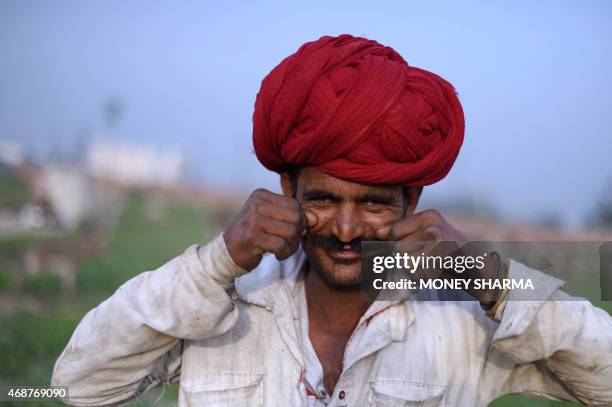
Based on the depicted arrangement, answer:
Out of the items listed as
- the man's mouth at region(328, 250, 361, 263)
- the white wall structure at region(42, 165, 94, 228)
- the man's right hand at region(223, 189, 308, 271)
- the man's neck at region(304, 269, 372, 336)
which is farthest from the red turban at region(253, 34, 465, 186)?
the white wall structure at region(42, 165, 94, 228)

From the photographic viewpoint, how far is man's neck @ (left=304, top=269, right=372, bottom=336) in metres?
2.89

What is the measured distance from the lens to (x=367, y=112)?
2.58 m

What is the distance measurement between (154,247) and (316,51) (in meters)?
13.6

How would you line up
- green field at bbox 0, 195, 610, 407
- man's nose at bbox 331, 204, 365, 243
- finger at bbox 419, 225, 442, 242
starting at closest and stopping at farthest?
finger at bbox 419, 225, 442, 242
man's nose at bbox 331, 204, 365, 243
green field at bbox 0, 195, 610, 407

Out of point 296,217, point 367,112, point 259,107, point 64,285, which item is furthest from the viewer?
point 64,285

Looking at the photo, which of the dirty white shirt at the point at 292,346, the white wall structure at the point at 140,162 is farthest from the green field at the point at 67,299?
the white wall structure at the point at 140,162

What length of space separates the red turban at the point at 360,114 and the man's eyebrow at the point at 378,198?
0.07 m

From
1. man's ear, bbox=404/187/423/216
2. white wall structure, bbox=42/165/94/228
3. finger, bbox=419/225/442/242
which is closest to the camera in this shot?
finger, bbox=419/225/442/242

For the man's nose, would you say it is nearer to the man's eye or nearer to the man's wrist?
the man's eye

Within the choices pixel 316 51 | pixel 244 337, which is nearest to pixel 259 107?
pixel 316 51

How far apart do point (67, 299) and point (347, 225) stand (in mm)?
7509

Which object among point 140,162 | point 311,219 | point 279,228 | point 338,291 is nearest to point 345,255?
point 311,219

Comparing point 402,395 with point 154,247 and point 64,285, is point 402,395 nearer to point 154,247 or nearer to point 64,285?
point 64,285

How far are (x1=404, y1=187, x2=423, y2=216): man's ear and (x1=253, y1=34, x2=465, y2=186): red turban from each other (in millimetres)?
103
